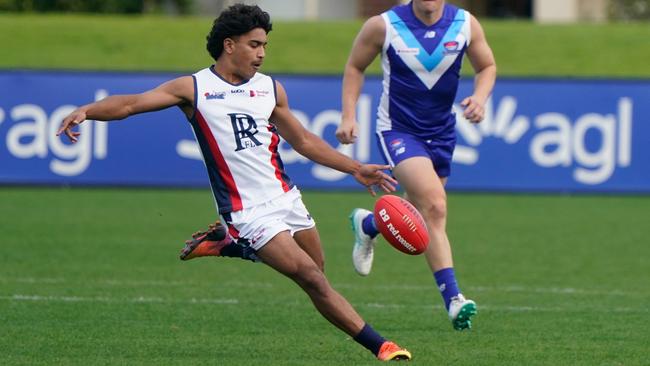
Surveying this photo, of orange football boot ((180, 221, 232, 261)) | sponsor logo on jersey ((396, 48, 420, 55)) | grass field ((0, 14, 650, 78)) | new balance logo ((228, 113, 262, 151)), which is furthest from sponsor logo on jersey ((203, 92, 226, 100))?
grass field ((0, 14, 650, 78))

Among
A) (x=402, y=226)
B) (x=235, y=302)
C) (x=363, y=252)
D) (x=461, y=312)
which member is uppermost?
(x=402, y=226)

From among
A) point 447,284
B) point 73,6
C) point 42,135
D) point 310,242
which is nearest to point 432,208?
point 447,284

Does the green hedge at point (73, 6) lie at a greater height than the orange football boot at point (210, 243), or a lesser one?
lesser

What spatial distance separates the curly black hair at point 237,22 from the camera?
7.48m

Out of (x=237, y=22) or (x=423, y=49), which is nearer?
(x=237, y=22)

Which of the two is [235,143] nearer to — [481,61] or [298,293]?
[481,61]

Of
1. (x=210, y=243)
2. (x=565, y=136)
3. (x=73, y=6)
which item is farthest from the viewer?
(x=73, y=6)

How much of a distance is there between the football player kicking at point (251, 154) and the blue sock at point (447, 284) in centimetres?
143

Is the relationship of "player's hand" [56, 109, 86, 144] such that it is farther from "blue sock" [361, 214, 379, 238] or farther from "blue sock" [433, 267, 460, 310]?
"blue sock" [361, 214, 379, 238]

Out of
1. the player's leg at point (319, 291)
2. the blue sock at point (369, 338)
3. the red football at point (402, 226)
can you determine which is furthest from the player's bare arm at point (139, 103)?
the blue sock at point (369, 338)

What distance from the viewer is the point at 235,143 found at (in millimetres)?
7418

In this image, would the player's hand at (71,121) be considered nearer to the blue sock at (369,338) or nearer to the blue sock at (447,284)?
the blue sock at (369,338)

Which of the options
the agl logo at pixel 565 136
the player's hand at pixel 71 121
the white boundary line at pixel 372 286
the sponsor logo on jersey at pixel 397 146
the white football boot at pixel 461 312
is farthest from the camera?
the agl logo at pixel 565 136

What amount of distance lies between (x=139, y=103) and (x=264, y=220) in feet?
3.01
